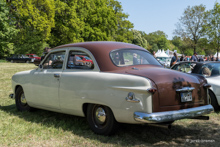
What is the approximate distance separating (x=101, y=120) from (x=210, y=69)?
13.5ft

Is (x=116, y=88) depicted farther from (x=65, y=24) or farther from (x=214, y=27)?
(x=214, y=27)

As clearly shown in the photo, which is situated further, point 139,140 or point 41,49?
point 41,49

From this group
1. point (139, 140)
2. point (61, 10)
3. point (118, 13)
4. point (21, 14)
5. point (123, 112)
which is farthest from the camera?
point (118, 13)

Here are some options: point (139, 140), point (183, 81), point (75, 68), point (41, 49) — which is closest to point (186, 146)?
point (139, 140)

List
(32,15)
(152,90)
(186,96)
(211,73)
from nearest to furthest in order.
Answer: (152,90) → (186,96) → (211,73) → (32,15)

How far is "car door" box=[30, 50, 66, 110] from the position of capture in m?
5.51

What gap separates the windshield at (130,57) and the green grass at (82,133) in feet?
4.19

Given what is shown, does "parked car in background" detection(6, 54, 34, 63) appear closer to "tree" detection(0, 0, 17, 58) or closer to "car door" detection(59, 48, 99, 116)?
"tree" detection(0, 0, 17, 58)

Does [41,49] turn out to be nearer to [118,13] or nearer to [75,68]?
[118,13]

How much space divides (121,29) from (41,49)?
1947cm

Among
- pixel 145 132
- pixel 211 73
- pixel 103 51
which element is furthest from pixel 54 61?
pixel 211 73

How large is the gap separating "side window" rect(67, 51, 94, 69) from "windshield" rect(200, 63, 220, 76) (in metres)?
3.68

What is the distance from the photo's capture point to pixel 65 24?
42188 mm

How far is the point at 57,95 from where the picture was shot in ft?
17.7
